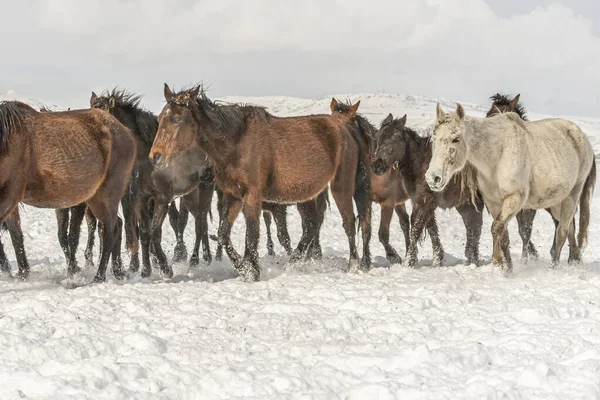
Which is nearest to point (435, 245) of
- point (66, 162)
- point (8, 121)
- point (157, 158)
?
point (157, 158)

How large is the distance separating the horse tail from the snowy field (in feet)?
9.33

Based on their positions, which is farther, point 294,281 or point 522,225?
point 522,225

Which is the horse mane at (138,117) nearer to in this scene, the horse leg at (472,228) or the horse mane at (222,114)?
the horse mane at (222,114)

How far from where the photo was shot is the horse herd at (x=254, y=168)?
24.4 ft

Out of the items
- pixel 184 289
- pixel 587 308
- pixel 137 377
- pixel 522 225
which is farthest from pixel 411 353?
pixel 522 225

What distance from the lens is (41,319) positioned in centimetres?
504

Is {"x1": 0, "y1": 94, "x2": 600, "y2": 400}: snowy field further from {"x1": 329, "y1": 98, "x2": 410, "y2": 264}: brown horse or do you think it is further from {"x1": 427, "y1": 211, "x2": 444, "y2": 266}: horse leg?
{"x1": 329, "y1": 98, "x2": 410, "y2": 264}: brown horse

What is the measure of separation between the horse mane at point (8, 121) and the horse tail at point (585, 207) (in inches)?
341

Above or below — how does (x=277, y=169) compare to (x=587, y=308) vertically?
above

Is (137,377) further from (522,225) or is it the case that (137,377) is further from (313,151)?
(522,225)

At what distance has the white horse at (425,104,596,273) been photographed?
25.7 feet

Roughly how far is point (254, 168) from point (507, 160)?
11.2ft

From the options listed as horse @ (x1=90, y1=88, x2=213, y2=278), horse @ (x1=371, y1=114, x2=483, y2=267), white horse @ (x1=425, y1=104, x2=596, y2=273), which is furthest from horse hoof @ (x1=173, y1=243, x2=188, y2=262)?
white horse @ (x1=425, y1=104, x2=596, y2=273)

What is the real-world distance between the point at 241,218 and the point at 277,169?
9009 mm
